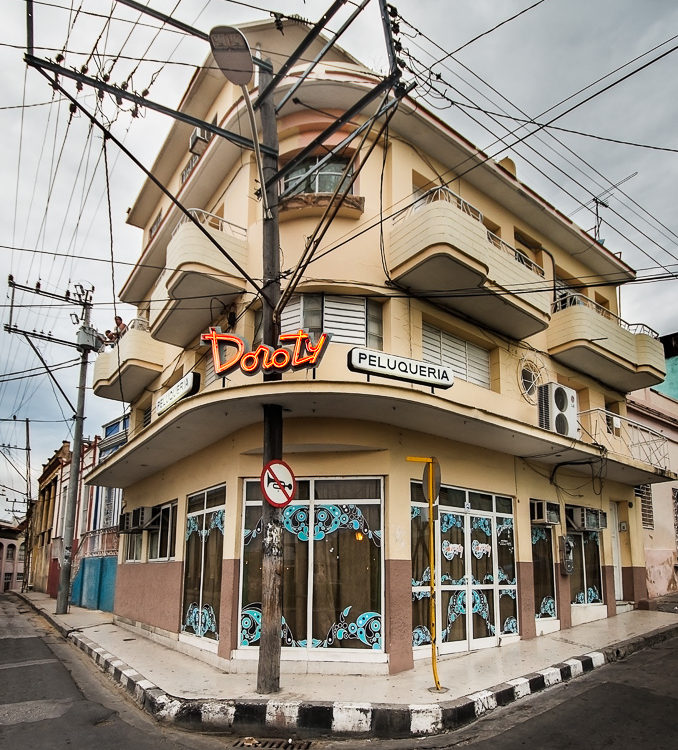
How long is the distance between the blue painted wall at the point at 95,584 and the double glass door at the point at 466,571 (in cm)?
1205

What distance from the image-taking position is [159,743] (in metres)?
6.38

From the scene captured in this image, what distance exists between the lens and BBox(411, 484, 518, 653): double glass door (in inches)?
394

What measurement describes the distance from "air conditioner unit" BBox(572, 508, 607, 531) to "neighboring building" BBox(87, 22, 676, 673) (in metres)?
0.06

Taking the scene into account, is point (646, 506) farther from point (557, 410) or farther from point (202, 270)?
point (202, 270)

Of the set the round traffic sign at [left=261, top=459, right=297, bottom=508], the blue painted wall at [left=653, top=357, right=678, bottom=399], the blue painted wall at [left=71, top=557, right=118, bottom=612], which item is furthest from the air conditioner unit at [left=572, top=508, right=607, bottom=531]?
the blue painted wall at [left=653, top=357, right=678, bottom=399]

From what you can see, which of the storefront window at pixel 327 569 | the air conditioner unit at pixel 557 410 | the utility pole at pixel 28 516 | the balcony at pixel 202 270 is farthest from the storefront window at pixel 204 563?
the utility pole at pixel 28 516

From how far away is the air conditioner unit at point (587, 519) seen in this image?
1402cm

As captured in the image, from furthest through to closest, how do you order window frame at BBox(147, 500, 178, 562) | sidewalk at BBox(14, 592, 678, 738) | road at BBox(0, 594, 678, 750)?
1. window frame at BBox(147, 500, 178, 562)
2. sidewalk at BBox(14, 592, 678, 738)
3. road at BBox(0, 594, 678, 750)

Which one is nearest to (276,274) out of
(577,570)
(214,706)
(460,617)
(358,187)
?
(358,187)

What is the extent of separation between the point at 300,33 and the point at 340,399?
889cm

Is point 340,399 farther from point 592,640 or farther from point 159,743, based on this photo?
point 592,640

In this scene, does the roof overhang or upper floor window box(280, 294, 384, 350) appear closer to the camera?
the roof overhang

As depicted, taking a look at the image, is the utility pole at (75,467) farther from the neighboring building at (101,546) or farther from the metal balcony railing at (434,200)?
the metal balcony railing at (434,200)

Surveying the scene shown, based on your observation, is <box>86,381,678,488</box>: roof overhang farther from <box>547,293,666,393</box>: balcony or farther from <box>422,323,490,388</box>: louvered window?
<box>547,293,666,393</box>: balcony
